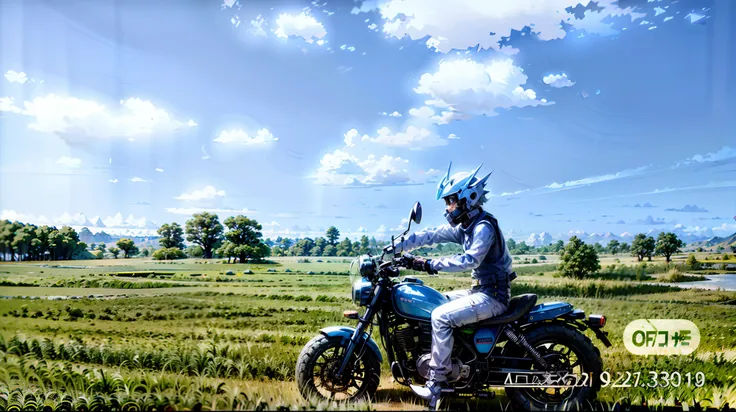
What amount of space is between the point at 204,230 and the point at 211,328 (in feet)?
4.50

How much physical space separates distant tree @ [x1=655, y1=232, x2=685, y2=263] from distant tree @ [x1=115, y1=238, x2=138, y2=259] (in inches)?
306

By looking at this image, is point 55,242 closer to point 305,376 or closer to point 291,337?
point 291,337

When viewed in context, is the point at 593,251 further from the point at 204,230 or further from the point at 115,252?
the point at 115,252

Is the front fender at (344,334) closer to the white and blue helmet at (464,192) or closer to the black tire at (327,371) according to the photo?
the black tire at (327,371)

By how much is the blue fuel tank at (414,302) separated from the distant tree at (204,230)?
3.52 m

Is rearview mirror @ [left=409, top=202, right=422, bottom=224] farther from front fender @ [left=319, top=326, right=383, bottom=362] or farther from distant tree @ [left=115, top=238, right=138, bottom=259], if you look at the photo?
distant tree @ [left=115, top=238, right=138, bottom=259]

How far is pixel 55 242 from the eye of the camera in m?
6.23

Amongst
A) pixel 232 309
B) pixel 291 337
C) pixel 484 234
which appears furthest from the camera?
pixel 232 309

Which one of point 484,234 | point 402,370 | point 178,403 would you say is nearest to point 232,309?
point 178,403

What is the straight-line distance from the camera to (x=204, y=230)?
624cm

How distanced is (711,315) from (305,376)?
20.0ft

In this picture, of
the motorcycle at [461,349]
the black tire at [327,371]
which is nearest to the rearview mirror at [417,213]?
the motorcycle at [461,349]

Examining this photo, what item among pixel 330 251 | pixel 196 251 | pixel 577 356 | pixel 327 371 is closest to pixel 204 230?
pixel 196 251

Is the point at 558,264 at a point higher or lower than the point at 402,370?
higher
